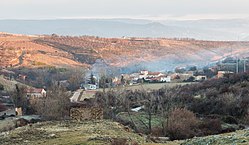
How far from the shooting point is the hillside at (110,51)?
132125 millimetres

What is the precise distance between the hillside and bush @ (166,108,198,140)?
84671 millimetres

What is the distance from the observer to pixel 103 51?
154m

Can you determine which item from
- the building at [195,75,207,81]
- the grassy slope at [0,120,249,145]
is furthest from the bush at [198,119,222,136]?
the building at [195,75,207,81]

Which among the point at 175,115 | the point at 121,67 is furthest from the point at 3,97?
the point at 121,67

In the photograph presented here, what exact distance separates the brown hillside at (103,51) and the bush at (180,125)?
85.2 metres

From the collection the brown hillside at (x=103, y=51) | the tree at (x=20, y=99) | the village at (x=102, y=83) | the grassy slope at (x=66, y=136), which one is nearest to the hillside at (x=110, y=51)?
the brown hillside at (x=103, y=51)

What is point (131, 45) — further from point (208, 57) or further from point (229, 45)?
point (229, 45)

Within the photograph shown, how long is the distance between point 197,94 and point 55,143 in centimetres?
4374

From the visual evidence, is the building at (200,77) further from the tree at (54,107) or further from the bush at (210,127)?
the bush at (210,127)

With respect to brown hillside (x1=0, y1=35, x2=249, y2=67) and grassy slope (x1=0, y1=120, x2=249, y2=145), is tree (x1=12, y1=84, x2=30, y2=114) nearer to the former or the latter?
grassy slope (x1=0, y1=120, x2=249, y2=145)

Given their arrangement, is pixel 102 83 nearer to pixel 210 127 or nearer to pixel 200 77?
pixel 200 77

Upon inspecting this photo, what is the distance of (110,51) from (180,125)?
118780 mm

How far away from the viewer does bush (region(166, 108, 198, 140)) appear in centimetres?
3368

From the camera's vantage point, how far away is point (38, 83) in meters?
102
